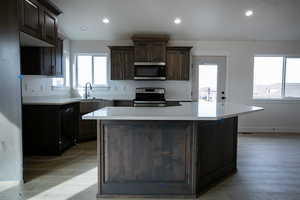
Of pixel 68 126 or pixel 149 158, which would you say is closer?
pixel 149 158

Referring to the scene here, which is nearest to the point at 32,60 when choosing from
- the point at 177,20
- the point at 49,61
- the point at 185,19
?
the point at 49,61

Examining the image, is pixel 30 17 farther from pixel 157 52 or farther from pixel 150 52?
pixel 157 52

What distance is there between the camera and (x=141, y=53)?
476 centimetres

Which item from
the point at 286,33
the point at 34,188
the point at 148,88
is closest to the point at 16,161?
the point at 34,188

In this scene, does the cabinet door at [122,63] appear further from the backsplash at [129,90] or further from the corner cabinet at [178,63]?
the corner cabinet at [178,63]

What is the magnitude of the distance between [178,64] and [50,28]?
283 centimetres

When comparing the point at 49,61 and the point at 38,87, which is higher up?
the point at 49,61

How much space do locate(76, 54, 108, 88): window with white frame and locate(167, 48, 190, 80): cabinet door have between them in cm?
173

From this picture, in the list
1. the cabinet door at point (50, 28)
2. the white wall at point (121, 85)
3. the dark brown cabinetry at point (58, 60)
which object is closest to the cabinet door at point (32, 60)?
the cabinet door at point (50, 28)

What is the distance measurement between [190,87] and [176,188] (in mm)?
3454

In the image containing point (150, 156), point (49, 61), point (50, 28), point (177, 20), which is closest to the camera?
point (150, 156)

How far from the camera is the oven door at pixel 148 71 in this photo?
15.5 feet

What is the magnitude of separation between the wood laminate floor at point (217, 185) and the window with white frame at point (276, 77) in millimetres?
1925

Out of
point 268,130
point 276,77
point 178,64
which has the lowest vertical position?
point 268,130
